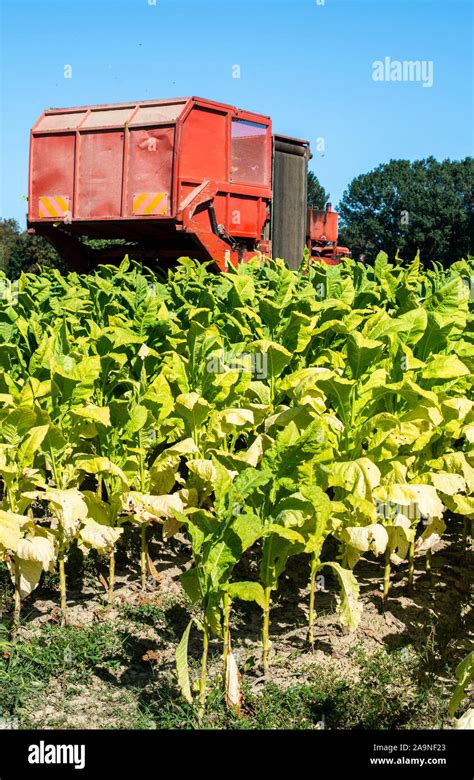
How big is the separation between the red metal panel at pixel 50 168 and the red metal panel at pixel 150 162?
3.40 feet

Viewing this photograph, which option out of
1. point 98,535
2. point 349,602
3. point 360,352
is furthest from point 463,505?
point 98,535

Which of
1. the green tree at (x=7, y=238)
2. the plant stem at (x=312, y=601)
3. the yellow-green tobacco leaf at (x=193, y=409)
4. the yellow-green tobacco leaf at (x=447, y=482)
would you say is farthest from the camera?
the green tree at (x=7, y=238)

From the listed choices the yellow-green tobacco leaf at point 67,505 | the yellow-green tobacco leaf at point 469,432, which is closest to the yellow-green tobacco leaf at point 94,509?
the yellow-green tobacco leaf at point 67,505

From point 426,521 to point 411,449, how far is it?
16.9 inches

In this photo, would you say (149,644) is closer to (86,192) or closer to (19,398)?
(19,398)

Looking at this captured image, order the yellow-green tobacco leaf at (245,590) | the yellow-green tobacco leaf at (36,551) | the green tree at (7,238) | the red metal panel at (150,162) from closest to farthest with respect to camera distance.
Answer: the yellow-green tobacco leaf at (245,590) → the yellow-green tobacco leaf at (36,551) → the red metal panel at (150,162) → the green tree at (7,238)

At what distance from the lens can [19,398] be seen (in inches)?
150

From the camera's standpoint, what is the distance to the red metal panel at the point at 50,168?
11398 mm

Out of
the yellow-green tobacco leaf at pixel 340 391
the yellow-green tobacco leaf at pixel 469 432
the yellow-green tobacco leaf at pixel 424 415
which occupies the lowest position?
the yellow-green tobacco leaf at pixel 469 432

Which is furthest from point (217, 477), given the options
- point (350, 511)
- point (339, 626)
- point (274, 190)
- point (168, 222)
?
point (274, 190)

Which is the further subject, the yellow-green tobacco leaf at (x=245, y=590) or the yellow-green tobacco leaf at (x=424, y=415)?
the yellow-green tobacco leaf at (x=424, y=415)

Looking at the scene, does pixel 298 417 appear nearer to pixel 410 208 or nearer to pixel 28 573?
pixel 28 573

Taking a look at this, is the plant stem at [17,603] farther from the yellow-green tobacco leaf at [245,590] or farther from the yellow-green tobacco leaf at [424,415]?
the yellow-green tobacco leaf at [424,415]

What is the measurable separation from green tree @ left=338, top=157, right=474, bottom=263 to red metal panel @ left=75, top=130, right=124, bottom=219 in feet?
170
